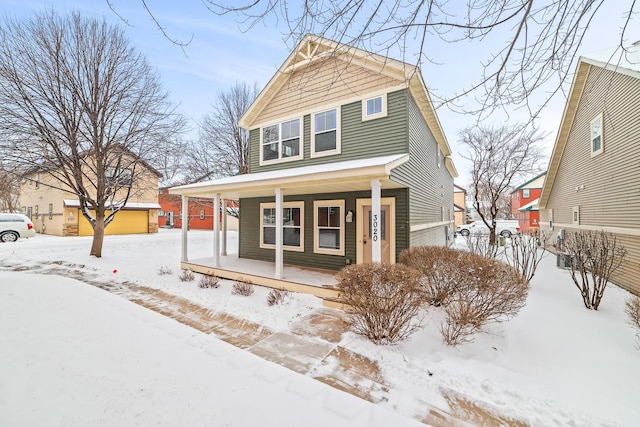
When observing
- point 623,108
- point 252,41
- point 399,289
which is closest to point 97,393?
point 399,289

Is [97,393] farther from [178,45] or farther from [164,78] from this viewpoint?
[164,78]

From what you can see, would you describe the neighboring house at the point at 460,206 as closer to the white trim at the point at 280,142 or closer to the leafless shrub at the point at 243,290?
the white trim at the point at 280,142

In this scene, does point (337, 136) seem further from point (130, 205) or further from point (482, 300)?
point (130, 205)

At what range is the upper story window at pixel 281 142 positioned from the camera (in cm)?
898

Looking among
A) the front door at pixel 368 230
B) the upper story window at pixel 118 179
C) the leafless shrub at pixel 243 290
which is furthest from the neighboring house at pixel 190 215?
the front door at pixel 368 230

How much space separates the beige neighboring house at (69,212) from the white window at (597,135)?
72.1 feet

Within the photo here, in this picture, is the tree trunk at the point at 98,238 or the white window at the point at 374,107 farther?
the tree trunk at the point at 98,238

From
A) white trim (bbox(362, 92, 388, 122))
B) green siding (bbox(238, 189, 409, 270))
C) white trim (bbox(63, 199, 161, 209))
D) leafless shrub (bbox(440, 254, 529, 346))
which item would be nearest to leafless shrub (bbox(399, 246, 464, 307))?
leafless shrub (bbox(440, 254, 529, 346))

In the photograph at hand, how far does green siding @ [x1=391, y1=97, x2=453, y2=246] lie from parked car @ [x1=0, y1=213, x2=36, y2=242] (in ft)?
74.2

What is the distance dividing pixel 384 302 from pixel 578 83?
12.3 m

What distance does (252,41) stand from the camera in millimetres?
3551

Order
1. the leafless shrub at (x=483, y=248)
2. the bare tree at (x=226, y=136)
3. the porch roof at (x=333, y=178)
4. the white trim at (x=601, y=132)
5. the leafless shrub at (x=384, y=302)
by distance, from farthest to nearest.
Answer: the bare tree at (x=226, y=136)
the white trim at (x=601, y=132)
the leafless shrub at (x=483, y=248)
the porch roof at (x=333, y=178)
the leafless shrub at (x=384, y=302)

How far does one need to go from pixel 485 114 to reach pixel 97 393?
213 inches

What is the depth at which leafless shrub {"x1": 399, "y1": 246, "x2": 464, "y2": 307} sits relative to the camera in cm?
456
